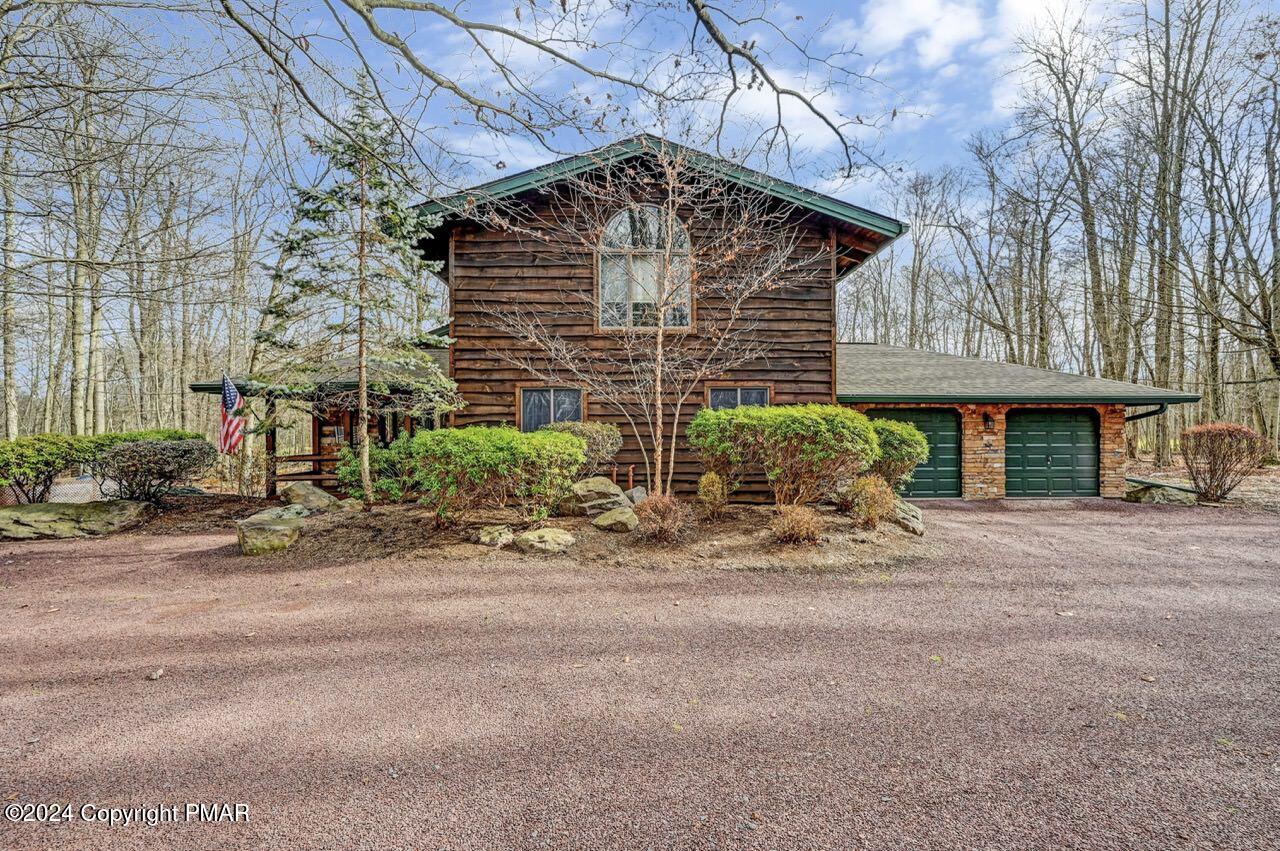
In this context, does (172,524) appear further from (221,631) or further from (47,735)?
(47,735)

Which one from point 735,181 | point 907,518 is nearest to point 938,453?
point 907,518

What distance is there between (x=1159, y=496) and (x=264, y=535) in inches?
589

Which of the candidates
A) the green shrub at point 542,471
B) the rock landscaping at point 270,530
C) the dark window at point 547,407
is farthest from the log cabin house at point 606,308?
the rock landscaping at point 270,530

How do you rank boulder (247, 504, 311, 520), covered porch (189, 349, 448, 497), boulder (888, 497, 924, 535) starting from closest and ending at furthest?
boulder (247, 504, 311, 520)
boulder (888, 497, 924, 535)
covered porch (189, 349, 448, 497)

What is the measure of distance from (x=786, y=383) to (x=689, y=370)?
173 centimetres

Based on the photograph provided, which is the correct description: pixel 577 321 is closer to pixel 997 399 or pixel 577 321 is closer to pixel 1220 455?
pixel 997 399

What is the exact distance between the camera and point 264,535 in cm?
629

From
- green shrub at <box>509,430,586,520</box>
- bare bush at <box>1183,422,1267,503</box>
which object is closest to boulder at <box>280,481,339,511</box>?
green shrub at <box>509,430,586,520</box>

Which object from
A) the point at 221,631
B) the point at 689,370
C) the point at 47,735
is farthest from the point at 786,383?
the point at 47,735

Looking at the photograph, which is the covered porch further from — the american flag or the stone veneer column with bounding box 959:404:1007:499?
the stone veneer column with bounding box 959:404:1007:499

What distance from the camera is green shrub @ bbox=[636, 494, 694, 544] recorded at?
643 centimetres

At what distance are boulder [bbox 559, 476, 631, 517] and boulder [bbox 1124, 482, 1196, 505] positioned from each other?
10400 mm

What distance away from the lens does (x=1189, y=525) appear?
841cm

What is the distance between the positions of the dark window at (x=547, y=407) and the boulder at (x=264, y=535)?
3.83m
